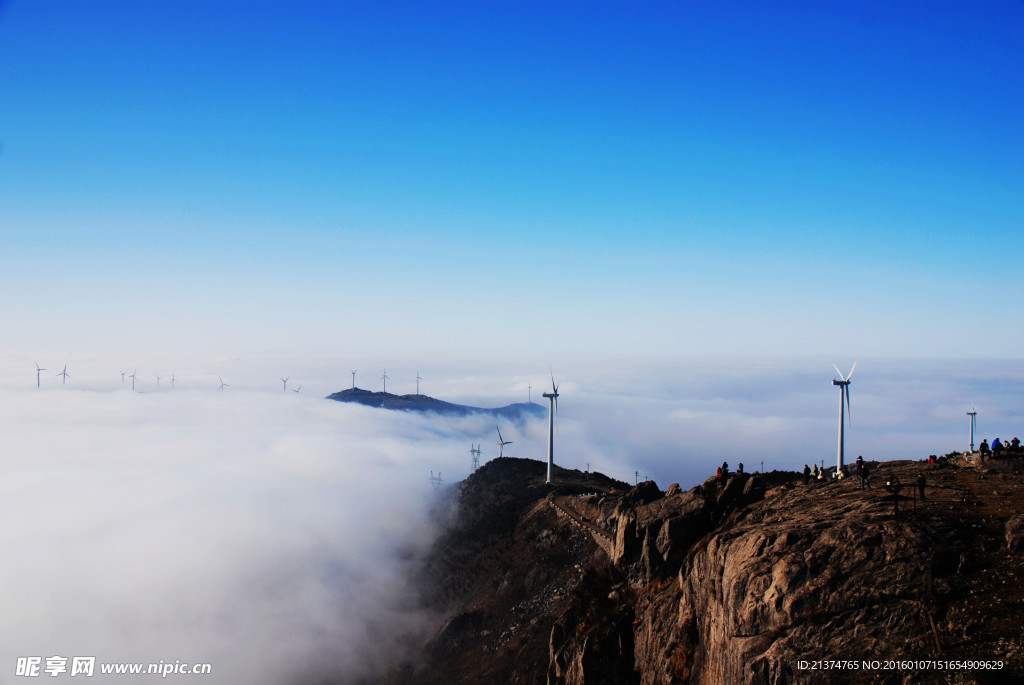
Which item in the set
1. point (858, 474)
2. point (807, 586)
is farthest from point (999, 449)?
point (807, 586)

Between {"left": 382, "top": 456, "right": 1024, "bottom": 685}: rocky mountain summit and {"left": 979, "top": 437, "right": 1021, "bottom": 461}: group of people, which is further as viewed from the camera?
{"left": 979, "top": 437, "right": 1021, "bottom": 461}: group of people

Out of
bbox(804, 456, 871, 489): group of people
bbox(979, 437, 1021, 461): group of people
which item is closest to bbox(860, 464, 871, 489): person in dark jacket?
bbox(804, 456, 871, 489): group of people

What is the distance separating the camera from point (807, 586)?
31.1 m

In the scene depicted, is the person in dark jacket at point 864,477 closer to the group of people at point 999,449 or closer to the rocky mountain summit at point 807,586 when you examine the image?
the rocky mountain summit at point 807,586

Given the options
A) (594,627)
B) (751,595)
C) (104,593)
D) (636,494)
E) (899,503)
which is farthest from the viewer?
(104,593)

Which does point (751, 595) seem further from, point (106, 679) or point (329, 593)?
point (106, 679)

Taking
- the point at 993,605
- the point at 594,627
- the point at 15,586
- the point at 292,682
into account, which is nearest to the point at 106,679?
the point at 292,682

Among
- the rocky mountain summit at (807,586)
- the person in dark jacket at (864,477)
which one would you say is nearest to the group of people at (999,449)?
the rocky mountain summit at (807,586)

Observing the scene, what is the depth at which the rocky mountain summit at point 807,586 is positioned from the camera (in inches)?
1095

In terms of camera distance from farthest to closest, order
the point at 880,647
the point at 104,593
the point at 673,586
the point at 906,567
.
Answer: the point at 104,593 < the point at 673,586 < the point at 906,567 < the point at 880,647

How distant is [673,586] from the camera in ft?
140

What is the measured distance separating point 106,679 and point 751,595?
440 ft

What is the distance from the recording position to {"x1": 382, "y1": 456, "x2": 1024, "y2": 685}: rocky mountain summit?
1095 inches

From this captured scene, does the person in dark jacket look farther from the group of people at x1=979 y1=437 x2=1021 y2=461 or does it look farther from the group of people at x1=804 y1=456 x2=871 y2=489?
the group of people at x1=979 y1=437 x2=1021 y2=461
